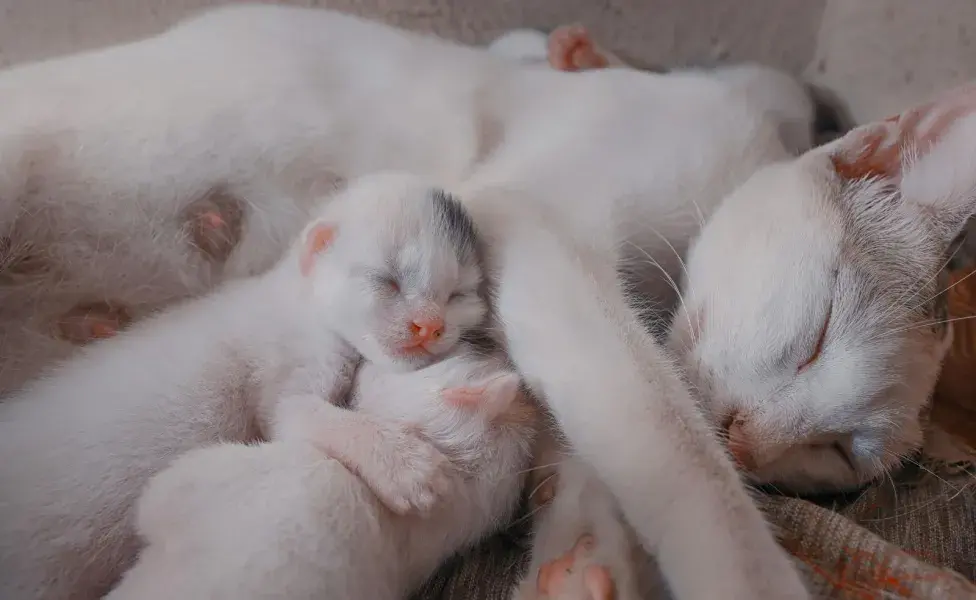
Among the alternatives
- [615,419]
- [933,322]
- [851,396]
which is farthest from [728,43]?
[615,419]

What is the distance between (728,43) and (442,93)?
71 centimetres

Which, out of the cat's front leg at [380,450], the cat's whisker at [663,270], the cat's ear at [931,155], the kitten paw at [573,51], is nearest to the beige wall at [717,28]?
the kitten paw at [573,51]

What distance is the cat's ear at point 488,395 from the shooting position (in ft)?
2.59

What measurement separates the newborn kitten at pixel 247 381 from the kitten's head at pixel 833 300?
29 cm

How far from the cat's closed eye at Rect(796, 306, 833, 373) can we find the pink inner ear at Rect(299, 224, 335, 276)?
542mm

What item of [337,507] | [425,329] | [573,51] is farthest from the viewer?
[573,51]

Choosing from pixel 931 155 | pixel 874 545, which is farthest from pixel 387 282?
pixel 931 155

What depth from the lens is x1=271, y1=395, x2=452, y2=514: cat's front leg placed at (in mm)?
738

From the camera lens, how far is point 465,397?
79 cm

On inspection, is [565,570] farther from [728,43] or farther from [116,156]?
[728,43]

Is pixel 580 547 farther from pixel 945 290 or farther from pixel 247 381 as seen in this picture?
pixel 945 290

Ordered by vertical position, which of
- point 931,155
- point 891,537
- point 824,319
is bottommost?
point 891,537

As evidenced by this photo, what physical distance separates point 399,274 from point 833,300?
1.57ft

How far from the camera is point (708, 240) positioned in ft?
3.14
